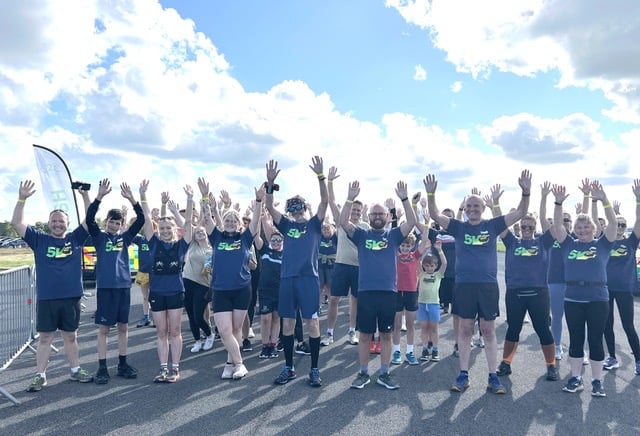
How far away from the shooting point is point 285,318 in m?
6.12

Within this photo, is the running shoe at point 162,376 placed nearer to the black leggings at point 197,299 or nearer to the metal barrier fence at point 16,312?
the black leggings at point 197,299

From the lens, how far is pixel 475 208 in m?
5.89

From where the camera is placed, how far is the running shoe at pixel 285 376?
598 centimetres

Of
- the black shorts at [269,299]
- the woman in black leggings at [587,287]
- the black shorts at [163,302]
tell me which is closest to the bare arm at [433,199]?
the woman in black leggings at [587,287]

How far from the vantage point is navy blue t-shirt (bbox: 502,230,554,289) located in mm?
6207

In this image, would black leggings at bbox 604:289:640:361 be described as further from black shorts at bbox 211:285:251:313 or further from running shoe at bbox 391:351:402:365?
black shorts at bbox 211:285:251:313

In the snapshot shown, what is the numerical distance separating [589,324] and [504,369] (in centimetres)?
130

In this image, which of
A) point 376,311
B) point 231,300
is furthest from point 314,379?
point 231,300

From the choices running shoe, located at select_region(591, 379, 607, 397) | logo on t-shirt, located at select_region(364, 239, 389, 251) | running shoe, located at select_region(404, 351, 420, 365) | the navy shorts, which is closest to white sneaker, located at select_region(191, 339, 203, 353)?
the navy shorts

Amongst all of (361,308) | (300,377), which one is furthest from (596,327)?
(300,377)

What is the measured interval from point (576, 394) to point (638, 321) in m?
6.42

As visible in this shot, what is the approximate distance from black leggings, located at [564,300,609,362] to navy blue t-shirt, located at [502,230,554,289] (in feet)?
1.67

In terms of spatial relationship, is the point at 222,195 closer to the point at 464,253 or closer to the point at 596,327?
the point at 464,253

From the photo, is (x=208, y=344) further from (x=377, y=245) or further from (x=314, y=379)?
(x=377, y=245)
